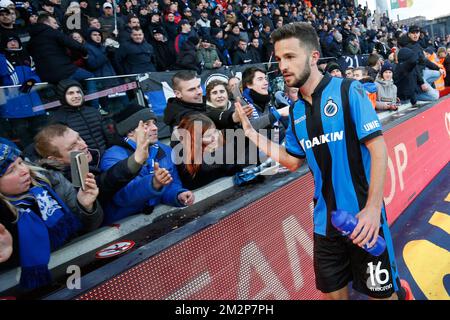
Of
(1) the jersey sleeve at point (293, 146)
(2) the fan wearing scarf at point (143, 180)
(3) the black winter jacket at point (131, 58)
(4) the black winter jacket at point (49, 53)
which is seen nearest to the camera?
(1) the jersey sleeve at point (293, 146)

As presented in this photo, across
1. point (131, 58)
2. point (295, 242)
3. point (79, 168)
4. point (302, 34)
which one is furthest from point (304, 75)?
point (131, 58)

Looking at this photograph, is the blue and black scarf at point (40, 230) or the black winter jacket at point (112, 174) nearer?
the blue and black scarf at point (40, 230)

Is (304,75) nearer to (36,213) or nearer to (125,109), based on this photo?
(36,213)

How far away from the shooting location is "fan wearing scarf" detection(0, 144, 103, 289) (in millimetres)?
1809

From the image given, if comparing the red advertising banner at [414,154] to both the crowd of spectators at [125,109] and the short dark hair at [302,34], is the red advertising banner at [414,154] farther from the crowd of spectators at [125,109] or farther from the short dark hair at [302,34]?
the short dark hair at [302,34]

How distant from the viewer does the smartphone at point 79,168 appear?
5.96ft

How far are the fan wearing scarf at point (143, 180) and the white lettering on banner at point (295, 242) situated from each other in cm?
74

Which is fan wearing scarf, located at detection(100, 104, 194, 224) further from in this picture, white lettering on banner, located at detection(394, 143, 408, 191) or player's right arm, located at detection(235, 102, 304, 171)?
white lettering on banner, located at detection(394, 143, 408, 191)

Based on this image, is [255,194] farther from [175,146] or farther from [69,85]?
[69,85]

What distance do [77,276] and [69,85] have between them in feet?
10.8

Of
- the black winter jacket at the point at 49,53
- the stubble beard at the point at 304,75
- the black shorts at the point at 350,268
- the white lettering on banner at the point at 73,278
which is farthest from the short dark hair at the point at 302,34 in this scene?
the black winter jacket at the point at 49,53

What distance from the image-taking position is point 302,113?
1.99 metres

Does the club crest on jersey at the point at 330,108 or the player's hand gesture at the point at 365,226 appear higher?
the club crest on jersey at the point at 330,108

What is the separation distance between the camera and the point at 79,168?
1847 millimetres
